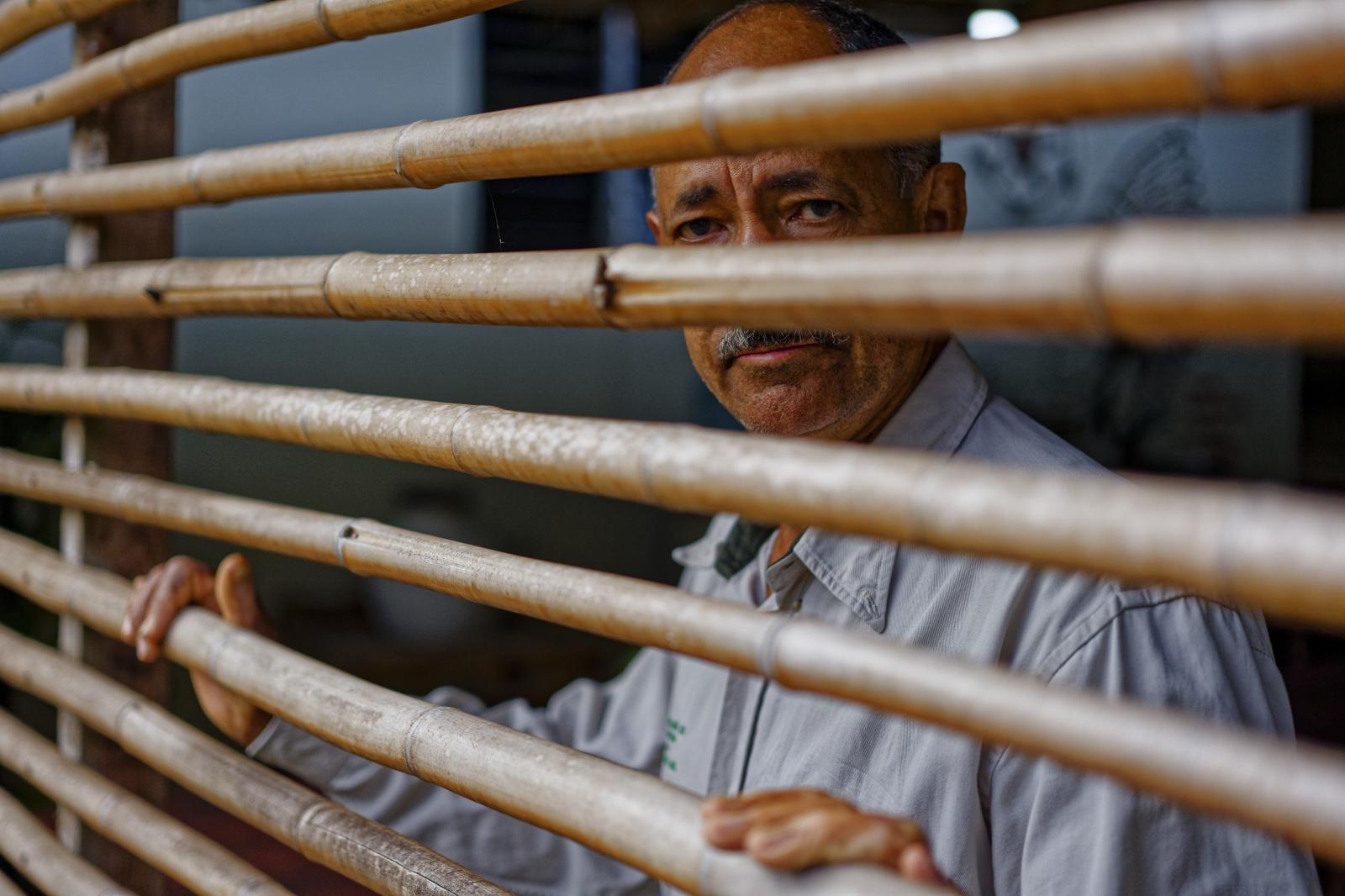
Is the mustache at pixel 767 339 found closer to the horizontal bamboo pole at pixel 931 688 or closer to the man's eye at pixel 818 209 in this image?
the man's eye at pixel 818 209

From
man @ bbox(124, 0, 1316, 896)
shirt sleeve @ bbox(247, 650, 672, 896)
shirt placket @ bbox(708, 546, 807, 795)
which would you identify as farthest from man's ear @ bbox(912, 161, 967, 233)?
shirt sleeve @ bbox(247, 650, 672, 896)

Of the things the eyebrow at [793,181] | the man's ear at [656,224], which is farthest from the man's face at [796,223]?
the man's ear at [656,224]

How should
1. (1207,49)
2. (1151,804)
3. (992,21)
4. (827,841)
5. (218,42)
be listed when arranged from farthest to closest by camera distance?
(992,21) < (218,42) < (1151,804) < (827,841) < (1207,49)

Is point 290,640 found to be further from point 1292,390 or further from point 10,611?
point 1292,390

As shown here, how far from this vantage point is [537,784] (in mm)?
716

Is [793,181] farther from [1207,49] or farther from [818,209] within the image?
[1207,49]

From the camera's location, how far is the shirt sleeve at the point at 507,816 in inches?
55.8

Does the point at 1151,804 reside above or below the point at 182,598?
below

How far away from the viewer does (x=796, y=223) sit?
4.27ft

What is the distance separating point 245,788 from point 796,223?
79cm

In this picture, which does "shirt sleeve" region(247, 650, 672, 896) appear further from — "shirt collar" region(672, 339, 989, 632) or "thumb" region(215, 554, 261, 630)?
"shirt collar" region(672, 339, 989, 632)

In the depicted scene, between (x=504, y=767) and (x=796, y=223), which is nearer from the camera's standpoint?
(x=504, y=767)

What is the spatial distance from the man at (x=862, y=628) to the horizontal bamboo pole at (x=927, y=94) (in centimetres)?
47

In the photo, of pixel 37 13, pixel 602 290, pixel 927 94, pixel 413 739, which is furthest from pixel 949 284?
pixel 37 13
